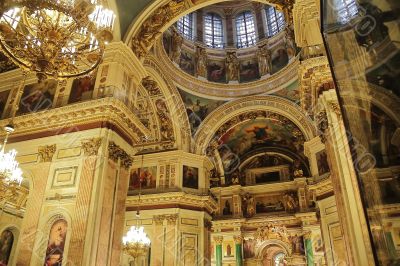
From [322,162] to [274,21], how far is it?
844 cm

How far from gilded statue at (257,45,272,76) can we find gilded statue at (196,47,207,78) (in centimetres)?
277

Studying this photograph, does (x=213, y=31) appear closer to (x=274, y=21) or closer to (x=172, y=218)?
(x=274, y=21)

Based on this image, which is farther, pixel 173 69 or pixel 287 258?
pixel 287 258

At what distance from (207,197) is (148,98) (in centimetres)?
500

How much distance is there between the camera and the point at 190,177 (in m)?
15.0

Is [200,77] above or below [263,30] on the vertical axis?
below

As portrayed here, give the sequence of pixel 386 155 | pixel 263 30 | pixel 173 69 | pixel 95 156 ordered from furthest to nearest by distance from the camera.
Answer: pixel 263 30, pixel 173 69, pixel 95 156, pixel 386 155

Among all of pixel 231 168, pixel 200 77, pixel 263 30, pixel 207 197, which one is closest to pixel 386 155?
pixel 207 197

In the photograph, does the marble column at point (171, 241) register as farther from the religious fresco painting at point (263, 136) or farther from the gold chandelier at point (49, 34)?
the gold chandelier at point (49, 34)

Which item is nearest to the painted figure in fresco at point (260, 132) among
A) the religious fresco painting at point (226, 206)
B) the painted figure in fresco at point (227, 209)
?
the religious fresco painting at point (226, 206)

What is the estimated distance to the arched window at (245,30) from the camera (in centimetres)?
1866

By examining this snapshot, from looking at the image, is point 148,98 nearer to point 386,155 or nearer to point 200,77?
point 200,77

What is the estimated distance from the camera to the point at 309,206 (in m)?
18.5

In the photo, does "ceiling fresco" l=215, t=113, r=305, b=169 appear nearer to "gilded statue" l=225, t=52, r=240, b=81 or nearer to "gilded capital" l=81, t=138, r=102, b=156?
"gilded statue" l=225, t=52, r=240, b=81
